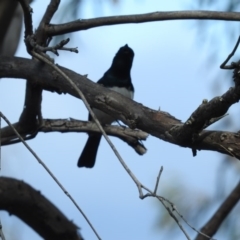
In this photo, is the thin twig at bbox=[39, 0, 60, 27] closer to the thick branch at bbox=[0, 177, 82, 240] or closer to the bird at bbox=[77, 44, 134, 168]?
the thick branch at bbox=[0, 177, 82, 240]

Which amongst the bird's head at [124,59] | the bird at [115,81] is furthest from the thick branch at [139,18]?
the bird's head at [124,59]

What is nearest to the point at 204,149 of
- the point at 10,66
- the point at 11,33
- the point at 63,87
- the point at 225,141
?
the point at 225,141

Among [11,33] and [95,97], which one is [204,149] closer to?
[95,97]

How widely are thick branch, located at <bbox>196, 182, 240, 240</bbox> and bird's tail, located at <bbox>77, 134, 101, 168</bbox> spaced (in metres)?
1.71

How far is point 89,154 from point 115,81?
1.76 ft

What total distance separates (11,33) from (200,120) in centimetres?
195

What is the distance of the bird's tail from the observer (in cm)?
514

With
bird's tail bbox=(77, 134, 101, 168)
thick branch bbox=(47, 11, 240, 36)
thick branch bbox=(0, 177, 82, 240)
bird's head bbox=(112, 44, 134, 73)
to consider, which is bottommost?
thick branch bbox=(0, 177, 82, 240)

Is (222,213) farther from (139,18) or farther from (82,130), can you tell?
(139,18)

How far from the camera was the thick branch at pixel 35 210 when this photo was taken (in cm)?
323

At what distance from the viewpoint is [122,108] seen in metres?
2.35

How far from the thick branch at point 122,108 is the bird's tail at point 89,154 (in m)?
2.44

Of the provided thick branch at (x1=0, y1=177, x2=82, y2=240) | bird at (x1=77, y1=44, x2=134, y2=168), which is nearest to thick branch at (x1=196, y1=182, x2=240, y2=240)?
thick branch at (x1=0, y1=177, x2=82, y2=240)

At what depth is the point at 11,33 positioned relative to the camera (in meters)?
3.76
